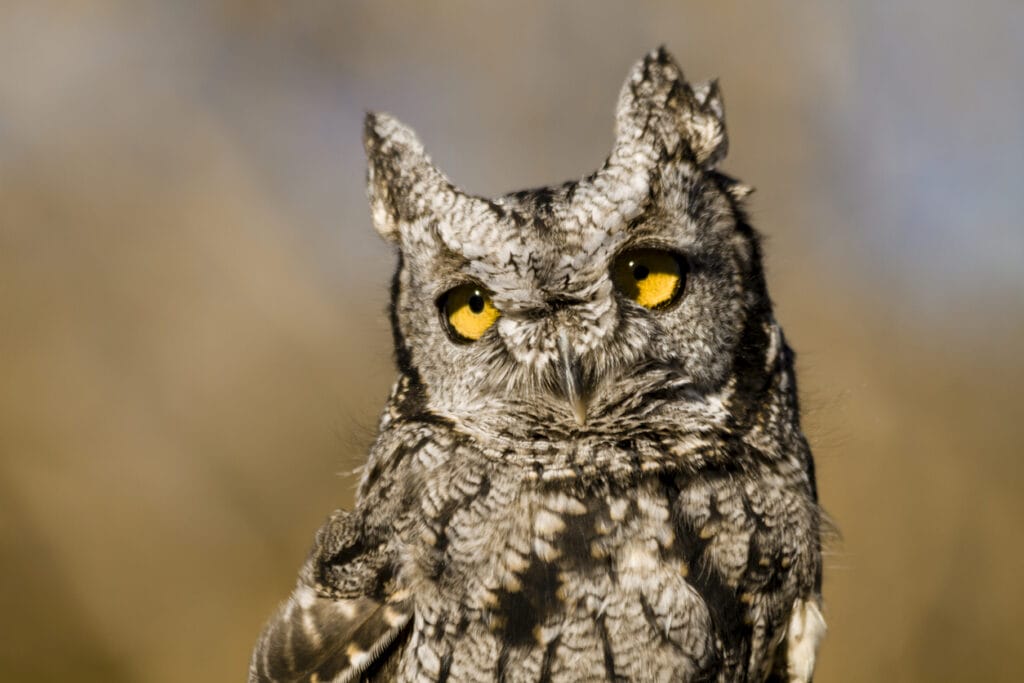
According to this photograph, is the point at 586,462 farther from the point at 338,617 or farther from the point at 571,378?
the point at 338,617

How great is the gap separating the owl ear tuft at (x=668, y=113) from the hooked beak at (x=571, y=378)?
0.38 m

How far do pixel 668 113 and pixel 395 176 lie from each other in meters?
0.51

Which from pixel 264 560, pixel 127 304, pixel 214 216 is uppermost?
pixel 214 216

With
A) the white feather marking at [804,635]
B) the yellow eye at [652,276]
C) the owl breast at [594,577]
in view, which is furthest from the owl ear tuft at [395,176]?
the white feather marking at [804,635]

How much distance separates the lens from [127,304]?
4344 mm

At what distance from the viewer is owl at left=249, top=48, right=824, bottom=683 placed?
3.78 feet

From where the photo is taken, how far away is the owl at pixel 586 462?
115 cm

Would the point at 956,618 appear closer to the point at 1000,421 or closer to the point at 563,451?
the point at 1000,421

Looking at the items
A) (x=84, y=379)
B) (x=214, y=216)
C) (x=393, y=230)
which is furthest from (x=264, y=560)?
(x=393, y=230)

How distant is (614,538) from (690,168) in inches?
25.1

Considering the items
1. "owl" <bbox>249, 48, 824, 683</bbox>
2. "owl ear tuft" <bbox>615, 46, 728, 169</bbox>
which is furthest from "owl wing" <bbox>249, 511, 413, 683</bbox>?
"owl ear tuft" <bbox>615, 46, 728, 169</bbox>

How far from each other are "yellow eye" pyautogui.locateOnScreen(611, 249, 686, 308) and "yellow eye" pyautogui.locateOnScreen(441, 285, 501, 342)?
22 cm

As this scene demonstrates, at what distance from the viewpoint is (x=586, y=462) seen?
4.01ft

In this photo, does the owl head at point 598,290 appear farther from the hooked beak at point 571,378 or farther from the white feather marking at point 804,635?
the white feather marking at point 804,635
